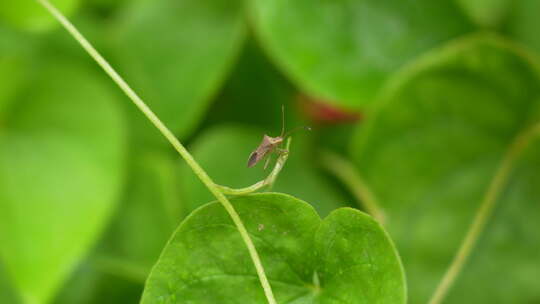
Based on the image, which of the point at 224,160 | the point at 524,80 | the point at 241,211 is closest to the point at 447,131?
the point at 524,80

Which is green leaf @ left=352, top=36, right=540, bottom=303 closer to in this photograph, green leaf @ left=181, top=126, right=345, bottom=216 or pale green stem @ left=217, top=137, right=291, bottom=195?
green leaf @ left=181, top=126, right=345, bottom=216

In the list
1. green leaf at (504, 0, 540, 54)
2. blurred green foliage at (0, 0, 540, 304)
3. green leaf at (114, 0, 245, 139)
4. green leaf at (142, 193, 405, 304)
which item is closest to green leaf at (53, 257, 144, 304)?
blurred green foliage at (0, 0, 540, 304)

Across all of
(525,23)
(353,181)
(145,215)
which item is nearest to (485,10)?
(525,23)

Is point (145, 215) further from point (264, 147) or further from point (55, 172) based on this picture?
point (264, 147)

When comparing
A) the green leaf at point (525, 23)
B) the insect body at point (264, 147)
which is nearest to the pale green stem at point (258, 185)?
the insect body at point (264, 147)

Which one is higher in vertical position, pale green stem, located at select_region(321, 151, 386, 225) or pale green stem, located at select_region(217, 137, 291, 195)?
pale green stem, located at select_region(217, 137, 291, 195)

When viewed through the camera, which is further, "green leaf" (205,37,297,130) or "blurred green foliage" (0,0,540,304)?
"green leaf" (205,37,297,130)

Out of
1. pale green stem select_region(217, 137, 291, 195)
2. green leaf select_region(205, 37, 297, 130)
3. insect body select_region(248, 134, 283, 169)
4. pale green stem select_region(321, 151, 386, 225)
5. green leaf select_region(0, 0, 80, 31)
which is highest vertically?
green leaf select_region(0, 0, 80, 31)

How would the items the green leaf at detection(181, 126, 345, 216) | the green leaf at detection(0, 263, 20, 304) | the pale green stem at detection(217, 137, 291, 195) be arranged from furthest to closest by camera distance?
the green leaf at detection(181, 126, 345, 216), the green leaf at detection(0, 263, 20, 304), the pale green stem at detection(217, 137, 291, 195)
